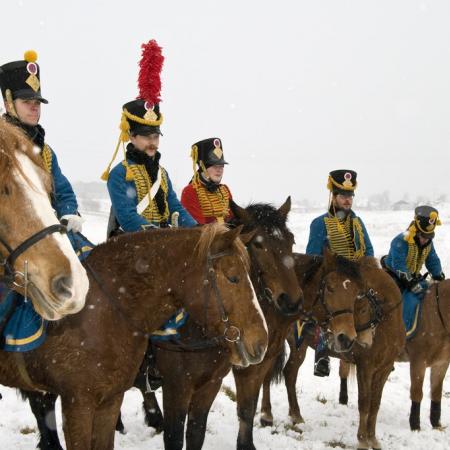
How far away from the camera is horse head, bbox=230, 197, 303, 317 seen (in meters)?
5.29

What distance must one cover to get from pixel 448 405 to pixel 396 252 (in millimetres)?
2938

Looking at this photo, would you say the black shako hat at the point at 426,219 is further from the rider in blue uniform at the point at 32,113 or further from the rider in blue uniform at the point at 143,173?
the rider in blue uniform at the point at 32,113

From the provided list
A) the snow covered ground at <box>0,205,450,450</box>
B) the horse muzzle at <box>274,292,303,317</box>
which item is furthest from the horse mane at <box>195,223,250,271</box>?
the snow covered ground at <box>0,205,450,450</box>

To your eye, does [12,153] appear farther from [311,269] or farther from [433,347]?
[433,347]

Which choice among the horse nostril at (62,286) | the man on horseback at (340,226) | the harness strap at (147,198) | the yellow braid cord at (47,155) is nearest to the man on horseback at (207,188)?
the harness strap at (147,198)

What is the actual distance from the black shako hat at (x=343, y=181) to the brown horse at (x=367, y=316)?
3.68 ft

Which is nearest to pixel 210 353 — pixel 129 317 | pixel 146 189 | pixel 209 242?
pixel 129 317

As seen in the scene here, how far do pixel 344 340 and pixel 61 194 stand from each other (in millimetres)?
3841

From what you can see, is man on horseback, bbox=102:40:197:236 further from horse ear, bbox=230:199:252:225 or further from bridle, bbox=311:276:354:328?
bridle, bbox=311:276:354:328

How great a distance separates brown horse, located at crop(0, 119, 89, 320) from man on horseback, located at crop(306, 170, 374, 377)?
19.0 feet

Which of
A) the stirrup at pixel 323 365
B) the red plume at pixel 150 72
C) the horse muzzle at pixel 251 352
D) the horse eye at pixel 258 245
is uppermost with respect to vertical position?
the red plume at pixel 150 72

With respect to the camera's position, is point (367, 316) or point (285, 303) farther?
point (367, 316)

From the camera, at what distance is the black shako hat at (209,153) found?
244 inches

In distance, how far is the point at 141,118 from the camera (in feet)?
16.9
